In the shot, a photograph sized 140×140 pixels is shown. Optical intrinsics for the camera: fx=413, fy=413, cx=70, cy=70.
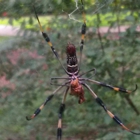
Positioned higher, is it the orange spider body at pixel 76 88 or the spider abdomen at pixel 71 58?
the spider abdomen at pixel 71 58

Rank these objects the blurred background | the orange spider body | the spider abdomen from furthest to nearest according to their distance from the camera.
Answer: the blurred background → the orange spider body → the spider abdomen

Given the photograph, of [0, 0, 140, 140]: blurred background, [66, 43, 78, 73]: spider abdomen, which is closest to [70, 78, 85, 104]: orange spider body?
[66, 43, 78, 73]: spider abdomen

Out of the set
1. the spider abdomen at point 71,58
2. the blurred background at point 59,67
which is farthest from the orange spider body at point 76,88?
the blurred background at point 59,67

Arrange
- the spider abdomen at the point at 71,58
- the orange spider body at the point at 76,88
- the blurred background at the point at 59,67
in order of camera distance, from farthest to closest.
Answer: the blurred background at the point at 59,67 < the orange spider body at the point at 76,88 < the spider abdomen at the point at 71,58

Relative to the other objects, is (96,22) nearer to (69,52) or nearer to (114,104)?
(114,104)

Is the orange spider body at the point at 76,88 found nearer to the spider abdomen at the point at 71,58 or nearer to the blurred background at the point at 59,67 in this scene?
the spider abdomen at the point at 71,58

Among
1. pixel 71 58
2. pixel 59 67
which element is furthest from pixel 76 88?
pixel 59 67

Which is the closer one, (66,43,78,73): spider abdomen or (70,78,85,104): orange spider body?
(66,43,78,73): spider abdomen

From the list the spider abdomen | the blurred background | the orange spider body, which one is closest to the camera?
the spider abdomen

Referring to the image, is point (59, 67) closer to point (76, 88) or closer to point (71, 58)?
point (76, 88)

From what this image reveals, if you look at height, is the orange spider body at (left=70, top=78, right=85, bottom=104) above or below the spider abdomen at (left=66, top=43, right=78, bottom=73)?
below

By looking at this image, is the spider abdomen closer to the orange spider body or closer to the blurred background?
the orange spider body
